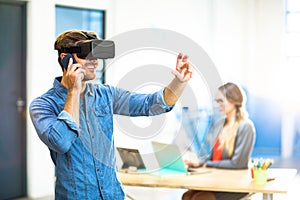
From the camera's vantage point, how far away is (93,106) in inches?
83.6

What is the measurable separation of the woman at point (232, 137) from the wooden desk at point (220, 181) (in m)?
0.20

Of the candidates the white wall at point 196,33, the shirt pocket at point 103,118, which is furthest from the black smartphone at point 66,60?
the white wall at point 196,33

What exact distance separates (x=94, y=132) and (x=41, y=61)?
14.1ft

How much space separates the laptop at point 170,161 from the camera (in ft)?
10.6

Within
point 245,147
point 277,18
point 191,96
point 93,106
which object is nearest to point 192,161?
point 245,147

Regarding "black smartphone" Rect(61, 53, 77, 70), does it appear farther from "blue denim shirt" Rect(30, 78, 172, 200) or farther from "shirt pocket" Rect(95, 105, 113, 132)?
"shirt pocket" Rect(95, 105, 113, 132)

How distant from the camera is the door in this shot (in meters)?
6.07

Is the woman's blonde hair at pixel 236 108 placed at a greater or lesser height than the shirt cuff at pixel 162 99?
lesser

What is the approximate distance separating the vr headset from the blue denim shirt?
0.37 feet

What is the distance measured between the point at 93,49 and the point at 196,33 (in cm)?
592

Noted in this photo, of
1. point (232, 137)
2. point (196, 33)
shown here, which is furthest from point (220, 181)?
point (196, 33)

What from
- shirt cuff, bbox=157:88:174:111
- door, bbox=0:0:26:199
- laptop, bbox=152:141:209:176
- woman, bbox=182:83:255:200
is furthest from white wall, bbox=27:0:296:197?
shirt cuff, bbox=157:88:174:111

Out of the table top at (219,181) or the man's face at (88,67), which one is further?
the table top at (219,181)

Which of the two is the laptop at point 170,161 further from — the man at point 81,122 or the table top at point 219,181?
the man at point 81,122
